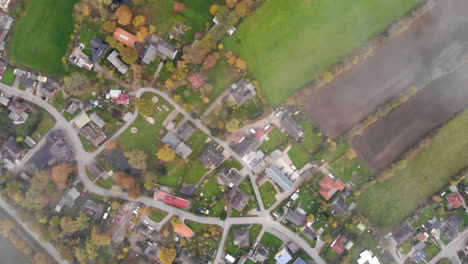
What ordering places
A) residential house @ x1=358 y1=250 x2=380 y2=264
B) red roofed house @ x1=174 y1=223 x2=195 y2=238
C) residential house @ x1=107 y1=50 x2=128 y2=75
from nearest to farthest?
residential house @ x1=107 y1=50 x2=128 y2=75 → residential house @ x1=358 y1=250 x2=380 y2=264 → red roofed house @ x1=174 y1=223 x2=195 y2=238

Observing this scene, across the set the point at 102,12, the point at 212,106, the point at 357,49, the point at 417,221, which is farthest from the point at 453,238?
the point at 102,12

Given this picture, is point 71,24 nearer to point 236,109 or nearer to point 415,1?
point 236,109

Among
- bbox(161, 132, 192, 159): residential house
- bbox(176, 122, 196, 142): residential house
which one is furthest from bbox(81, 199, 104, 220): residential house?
bbox(176, 122, 196, 142): residential house

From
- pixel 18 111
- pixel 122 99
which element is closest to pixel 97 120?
pixel 122 99

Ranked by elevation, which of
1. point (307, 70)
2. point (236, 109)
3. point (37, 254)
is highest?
point (307, 70)

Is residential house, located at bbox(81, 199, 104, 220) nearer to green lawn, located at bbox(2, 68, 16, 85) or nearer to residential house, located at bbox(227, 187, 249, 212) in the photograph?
residential house, located at bbox(227, 187, 249, 212)

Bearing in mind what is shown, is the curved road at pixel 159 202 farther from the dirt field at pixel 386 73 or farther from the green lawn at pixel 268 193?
the dirt field at pixel 386 73
